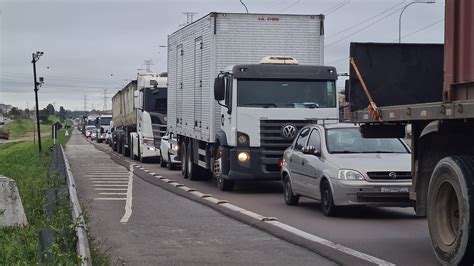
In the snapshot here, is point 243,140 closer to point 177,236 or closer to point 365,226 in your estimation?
point 365,226

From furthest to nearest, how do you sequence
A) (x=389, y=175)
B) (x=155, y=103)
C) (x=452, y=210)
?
(x=155, y=103) → (x=389, y=175) → (x=452, y=210)

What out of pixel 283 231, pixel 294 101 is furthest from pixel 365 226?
pixel 294 101

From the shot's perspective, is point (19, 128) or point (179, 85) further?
point (19, 128)

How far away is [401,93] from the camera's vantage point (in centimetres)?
1034

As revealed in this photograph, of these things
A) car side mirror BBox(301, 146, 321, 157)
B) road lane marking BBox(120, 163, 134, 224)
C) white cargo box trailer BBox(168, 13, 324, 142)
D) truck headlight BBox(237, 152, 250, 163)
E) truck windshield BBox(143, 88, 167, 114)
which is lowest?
road lane marking BBox(120, 163, 134, 224)

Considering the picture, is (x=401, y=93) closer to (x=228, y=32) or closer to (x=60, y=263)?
(x=60, y=263)

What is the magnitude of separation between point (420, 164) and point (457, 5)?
214 cm

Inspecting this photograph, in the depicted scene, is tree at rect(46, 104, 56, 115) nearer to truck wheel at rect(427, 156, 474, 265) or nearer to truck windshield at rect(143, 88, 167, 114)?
truck windshield at rect(143, 88, 167, 114)

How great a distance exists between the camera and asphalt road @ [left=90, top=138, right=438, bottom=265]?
9.42 m

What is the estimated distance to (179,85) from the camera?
80.3 feet

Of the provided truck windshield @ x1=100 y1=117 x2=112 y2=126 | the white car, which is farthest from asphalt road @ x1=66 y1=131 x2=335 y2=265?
truck windshield @ x1=100 y1=117 x2=112 y2=126

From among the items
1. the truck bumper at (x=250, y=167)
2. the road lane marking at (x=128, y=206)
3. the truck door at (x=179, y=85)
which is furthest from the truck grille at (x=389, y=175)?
the truck door at (x=179, y=85)

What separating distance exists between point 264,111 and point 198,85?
3879 mm

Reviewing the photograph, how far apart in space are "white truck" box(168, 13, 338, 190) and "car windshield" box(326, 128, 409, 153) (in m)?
3.63
